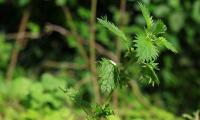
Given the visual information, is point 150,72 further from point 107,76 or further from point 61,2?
point 61,2

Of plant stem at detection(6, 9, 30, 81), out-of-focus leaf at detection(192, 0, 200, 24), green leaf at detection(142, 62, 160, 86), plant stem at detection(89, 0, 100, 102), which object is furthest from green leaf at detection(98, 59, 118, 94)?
plant stem at detection(6, 9, 30, 81)

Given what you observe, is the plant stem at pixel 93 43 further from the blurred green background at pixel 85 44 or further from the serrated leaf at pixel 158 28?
the serrated leaf at pixel 158 28

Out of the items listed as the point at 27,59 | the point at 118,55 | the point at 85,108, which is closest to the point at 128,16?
the point at 118,55

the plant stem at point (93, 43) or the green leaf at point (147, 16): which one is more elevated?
the plant stem at point (93, 43)

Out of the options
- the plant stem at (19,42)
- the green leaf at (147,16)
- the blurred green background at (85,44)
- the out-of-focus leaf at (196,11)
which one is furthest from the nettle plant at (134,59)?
the plant stem at (19,42)

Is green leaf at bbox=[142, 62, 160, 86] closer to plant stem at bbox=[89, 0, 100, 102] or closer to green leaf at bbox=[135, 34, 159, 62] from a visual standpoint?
green leaf at bbox=[135, 34, 159, 62]
